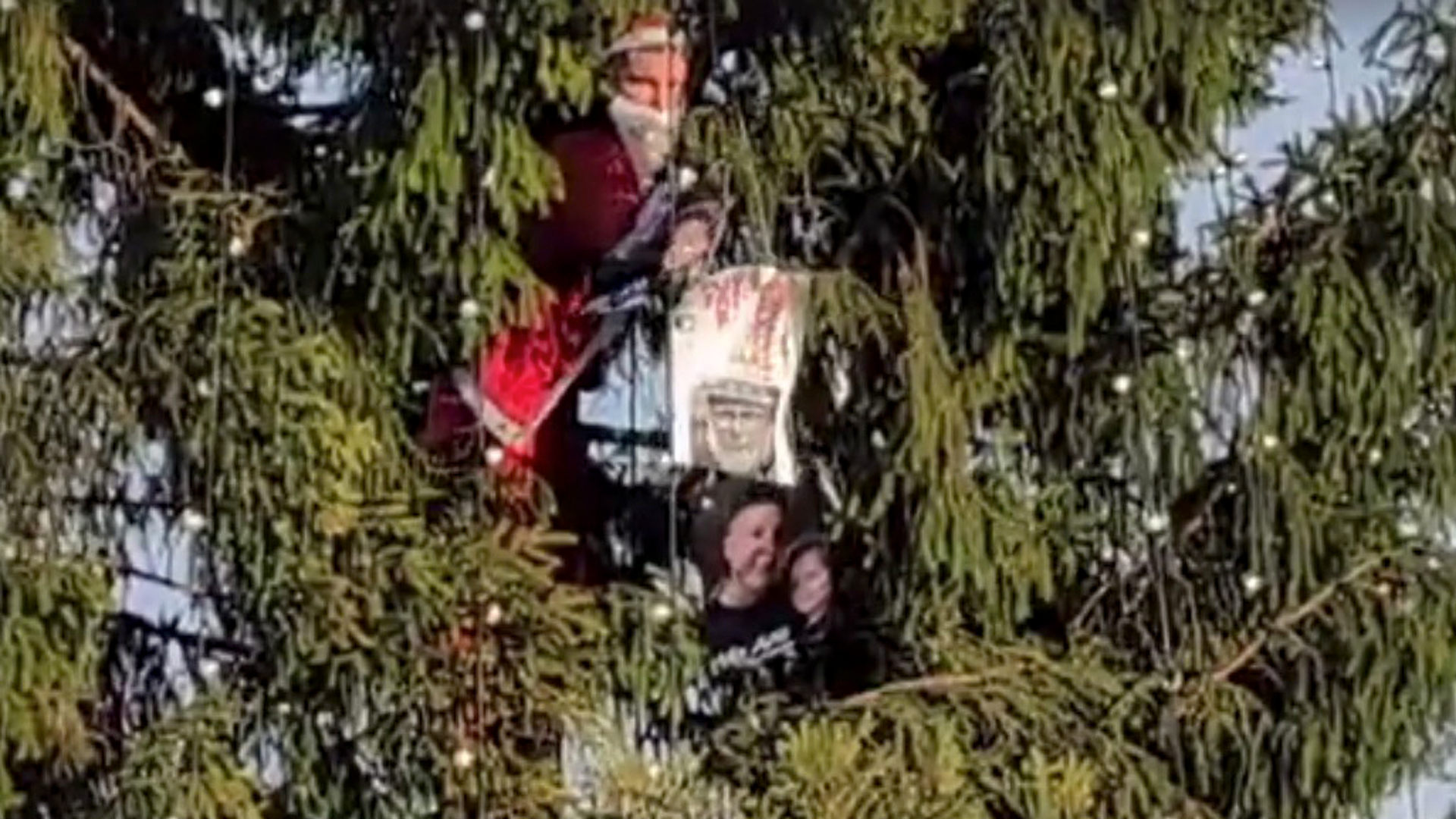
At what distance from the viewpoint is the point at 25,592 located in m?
1.54

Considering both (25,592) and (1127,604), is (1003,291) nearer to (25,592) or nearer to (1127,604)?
(1127,604)

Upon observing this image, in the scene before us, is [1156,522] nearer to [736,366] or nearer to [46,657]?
[736,366]

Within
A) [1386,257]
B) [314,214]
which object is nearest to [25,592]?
[314,214]

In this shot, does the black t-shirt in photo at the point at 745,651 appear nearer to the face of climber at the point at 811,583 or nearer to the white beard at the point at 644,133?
the face of climber at the point at 811,583

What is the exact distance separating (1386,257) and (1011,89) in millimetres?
184

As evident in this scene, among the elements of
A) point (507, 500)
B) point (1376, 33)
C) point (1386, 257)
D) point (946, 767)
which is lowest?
point (946, 767)

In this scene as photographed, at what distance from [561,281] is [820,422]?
0.13 meters

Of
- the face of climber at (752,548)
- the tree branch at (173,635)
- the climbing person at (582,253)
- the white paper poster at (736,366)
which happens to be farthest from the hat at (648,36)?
the tree branch at (173,635)

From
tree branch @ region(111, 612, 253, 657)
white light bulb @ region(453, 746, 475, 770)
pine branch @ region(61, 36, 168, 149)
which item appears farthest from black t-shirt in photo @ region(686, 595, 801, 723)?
pine branch @ region(61, 36, 168, 149)

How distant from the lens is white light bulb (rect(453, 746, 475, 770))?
1548 millimetres

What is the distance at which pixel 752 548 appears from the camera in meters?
1.63

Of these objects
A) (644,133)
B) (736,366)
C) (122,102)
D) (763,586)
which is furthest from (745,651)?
(122,102)

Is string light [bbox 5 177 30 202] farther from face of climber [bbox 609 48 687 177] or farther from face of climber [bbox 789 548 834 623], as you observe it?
face of climber [bbox 789 548 834 623]

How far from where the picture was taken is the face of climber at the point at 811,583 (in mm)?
1635
